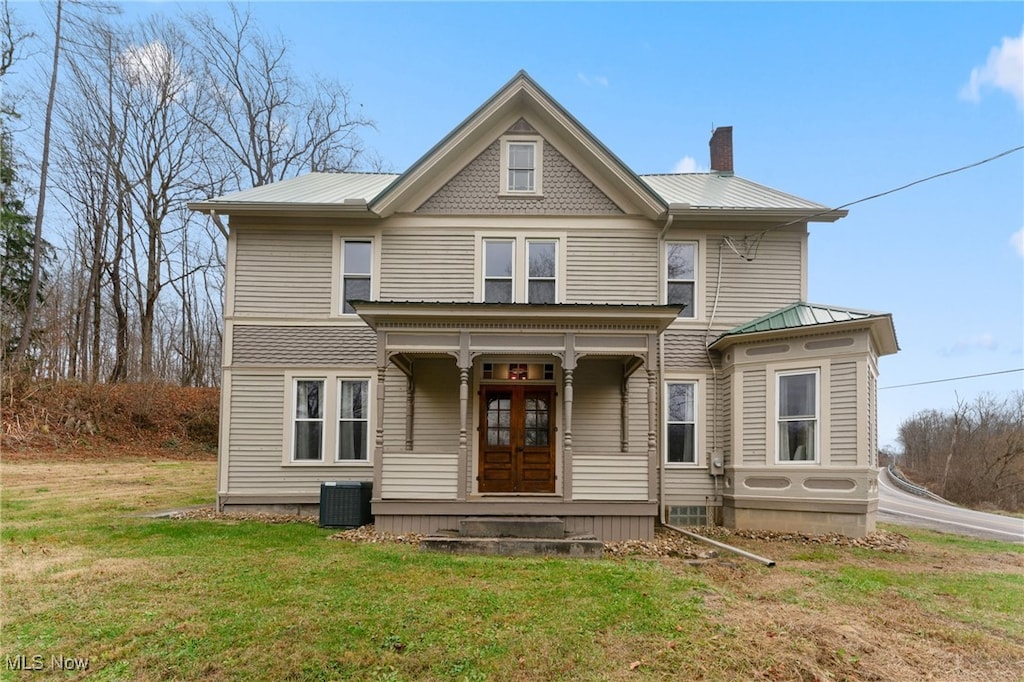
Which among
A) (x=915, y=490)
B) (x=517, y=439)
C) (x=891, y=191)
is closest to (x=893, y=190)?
(x=891, y=191)

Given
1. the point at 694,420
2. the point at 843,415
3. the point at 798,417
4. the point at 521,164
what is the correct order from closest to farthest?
the point at 843,415, the point at 798,417, the point at 694,420, the point at 521,164

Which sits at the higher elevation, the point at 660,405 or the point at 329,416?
the point at 660,405

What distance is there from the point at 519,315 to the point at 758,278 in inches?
212

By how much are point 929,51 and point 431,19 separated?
1071 cm

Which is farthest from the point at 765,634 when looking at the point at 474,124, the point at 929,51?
the point at 929,51

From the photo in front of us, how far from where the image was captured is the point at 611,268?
1180cm

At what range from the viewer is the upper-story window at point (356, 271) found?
11.8 m

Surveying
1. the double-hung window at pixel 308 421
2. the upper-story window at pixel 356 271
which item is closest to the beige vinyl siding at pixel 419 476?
the double-hung window at pixel 308 421

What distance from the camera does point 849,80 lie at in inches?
531

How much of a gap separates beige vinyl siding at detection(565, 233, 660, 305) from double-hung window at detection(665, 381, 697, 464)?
1.86 m

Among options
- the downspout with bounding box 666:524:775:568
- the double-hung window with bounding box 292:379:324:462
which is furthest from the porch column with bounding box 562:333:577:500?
the double-hung window with bounding box 292:379:324:462

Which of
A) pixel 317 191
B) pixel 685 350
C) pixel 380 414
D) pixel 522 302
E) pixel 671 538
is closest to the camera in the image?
pixel 380 414

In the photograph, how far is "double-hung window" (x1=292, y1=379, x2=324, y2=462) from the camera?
1163 cm

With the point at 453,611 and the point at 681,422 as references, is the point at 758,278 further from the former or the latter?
the point at 453,611
